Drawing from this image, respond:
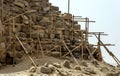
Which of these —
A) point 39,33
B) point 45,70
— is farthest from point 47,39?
point 45,70

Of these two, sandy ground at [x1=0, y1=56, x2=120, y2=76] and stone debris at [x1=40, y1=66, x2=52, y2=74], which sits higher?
stone debris at [x1=40, y1=66, x2=52, y2=74]

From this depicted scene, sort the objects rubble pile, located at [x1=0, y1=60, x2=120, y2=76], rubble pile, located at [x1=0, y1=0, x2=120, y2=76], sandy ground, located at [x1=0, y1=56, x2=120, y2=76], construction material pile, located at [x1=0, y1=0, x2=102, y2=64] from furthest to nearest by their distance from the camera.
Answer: construction material pile, located at [x1=0, y1=0, x2=102, y2=64], rubble pile, located at [x1=0, y1=0, x2=120, y2=76], sandy ground, located at [x1=0, y1=56, x2=120, y2=76], rubble pile, located at [x1=0, y1=60, x2=120, y2=76]

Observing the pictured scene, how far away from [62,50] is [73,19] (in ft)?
12.2

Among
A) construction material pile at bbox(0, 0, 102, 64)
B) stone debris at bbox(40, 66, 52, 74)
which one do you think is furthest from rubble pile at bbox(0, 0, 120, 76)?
stone debris at bbox(40, 66, 52, 74)

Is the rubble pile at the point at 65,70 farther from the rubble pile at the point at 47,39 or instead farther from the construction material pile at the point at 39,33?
the construction material pile at the point at 39,33

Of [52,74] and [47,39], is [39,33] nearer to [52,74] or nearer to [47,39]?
[47,39]

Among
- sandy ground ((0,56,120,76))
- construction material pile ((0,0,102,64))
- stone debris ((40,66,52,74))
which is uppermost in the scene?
construction material pile ((0,0,102,64))

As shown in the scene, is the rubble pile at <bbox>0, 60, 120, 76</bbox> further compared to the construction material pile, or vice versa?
the construction material pile

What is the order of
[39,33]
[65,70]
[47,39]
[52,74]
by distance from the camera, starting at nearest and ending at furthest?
[52,74] < [65,70] < [39,33] < [47,39]

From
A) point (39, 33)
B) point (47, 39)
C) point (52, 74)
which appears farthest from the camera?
point (47, 39)

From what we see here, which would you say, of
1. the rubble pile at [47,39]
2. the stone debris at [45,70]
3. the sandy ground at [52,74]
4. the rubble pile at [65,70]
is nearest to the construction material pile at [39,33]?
the rubble pile at [47,39]

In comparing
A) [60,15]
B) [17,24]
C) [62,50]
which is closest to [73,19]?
[60,15]

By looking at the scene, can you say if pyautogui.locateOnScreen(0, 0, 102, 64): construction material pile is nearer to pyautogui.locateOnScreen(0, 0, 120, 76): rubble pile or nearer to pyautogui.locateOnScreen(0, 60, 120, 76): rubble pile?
pyautogui.locateOnScreen(0, 0, 120, 76): rubble pile

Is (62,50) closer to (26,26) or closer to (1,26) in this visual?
(26,26)
